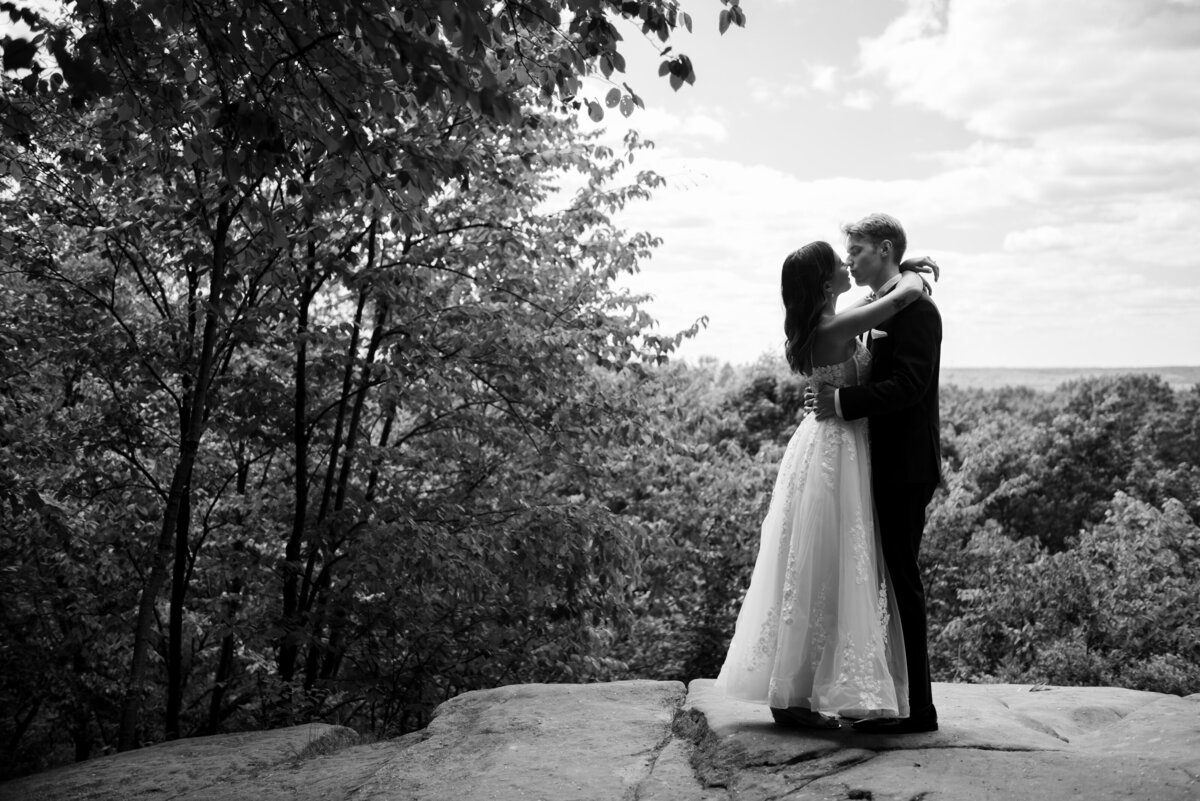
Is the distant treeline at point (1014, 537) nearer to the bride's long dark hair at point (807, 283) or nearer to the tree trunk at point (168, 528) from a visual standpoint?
the tree trunk at point (168, 528)

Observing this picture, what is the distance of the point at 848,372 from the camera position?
189 inches

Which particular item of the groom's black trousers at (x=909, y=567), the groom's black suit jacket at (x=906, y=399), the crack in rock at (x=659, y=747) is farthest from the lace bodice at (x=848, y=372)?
the crack in rock at (x=659, y=747)

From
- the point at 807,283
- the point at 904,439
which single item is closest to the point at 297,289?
Answer: the point at 807,283

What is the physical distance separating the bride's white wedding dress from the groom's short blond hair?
1.65 ft

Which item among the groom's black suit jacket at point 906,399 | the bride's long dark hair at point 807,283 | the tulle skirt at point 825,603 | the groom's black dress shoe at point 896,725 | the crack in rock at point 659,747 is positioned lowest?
the crack in rock at point 659,747

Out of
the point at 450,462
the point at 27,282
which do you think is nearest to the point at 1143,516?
the point at 450,462

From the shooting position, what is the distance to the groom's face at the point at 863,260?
4754 mm

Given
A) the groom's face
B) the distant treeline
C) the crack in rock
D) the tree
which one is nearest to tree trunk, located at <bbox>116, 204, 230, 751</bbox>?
the tree

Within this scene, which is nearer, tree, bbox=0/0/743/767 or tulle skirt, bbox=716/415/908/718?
tulle skirt, bbox=716/415/908/718

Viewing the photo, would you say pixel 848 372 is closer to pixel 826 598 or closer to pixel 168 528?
pixel 826 598

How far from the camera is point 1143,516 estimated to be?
15.2m

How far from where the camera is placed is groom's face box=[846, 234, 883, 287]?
187 inches

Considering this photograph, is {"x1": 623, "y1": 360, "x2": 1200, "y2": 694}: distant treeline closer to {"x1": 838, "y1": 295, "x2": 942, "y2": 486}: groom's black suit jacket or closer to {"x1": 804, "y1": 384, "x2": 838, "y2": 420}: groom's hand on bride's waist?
{"x1": 804, "y1": 384, "x2": 838, "y2": 420}: groom's hand on bride's waist

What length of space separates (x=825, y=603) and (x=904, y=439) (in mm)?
818
